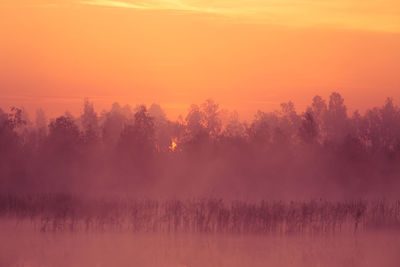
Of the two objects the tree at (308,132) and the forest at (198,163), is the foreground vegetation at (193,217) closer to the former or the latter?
the forest at (198,163)

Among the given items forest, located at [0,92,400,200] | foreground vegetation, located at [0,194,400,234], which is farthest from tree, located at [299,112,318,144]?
foreground vegetation, located at [0,194,400,234]

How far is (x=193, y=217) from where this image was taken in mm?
19922

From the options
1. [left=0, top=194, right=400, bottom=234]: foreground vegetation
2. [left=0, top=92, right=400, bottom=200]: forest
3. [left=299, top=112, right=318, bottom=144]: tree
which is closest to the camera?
→ [left=0, top=194, right=400, bottom=234]: foreground vegetation

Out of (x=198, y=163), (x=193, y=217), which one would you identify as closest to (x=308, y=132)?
(x=198, y=163)

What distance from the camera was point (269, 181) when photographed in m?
44.2

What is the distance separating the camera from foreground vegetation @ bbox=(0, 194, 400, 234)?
1958 cm

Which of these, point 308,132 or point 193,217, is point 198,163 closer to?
point 308,132

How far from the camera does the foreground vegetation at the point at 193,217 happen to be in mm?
19578

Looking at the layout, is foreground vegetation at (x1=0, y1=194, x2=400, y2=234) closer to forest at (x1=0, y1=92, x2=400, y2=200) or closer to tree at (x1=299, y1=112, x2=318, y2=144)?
forest at (x1=0, y1=92, x2=400, y2=200)

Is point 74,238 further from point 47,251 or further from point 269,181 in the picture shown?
point 269,181

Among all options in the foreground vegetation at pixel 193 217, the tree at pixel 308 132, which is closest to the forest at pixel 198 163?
the tree at pixel 308 132

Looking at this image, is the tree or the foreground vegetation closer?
the foreground vegetation

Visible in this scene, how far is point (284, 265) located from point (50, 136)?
33326 mm

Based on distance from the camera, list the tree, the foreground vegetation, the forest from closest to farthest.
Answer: the foreground vegetation → the forest → the tree
